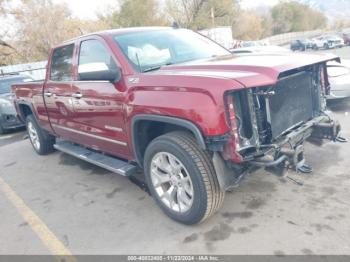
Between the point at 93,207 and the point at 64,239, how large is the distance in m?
0.64

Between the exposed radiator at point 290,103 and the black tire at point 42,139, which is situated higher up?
the exposed radiator at point 290,103

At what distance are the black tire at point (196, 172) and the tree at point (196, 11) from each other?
34546 mm

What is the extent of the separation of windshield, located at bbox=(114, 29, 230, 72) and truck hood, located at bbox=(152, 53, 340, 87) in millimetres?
294

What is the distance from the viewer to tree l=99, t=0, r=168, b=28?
34.6m

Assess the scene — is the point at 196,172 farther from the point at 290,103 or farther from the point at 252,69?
the point at 290,103

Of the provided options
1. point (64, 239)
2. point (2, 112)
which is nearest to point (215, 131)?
point (64, 239)

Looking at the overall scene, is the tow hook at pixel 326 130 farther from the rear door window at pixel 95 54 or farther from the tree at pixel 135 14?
the tree at pixel 135 14

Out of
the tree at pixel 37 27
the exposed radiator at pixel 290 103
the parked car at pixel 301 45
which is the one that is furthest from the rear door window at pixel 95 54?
the parked car at pixel 301 45

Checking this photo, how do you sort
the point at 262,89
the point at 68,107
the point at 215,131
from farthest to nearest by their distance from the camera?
the point at 68,107 < the point at 262,89 < the point at 215,131

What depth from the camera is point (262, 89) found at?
284cm

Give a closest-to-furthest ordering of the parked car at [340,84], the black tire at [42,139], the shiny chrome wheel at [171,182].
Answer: the shiny chrome wheel at [171,182] → the black tire at [42,139] → the parked car at [340,84]

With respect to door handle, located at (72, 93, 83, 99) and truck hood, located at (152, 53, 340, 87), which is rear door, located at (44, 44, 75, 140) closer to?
door handle, located at (72, 93, 83, 99)

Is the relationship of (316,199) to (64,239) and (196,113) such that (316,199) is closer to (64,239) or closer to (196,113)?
(196,113)

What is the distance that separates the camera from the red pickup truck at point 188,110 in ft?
9.02
